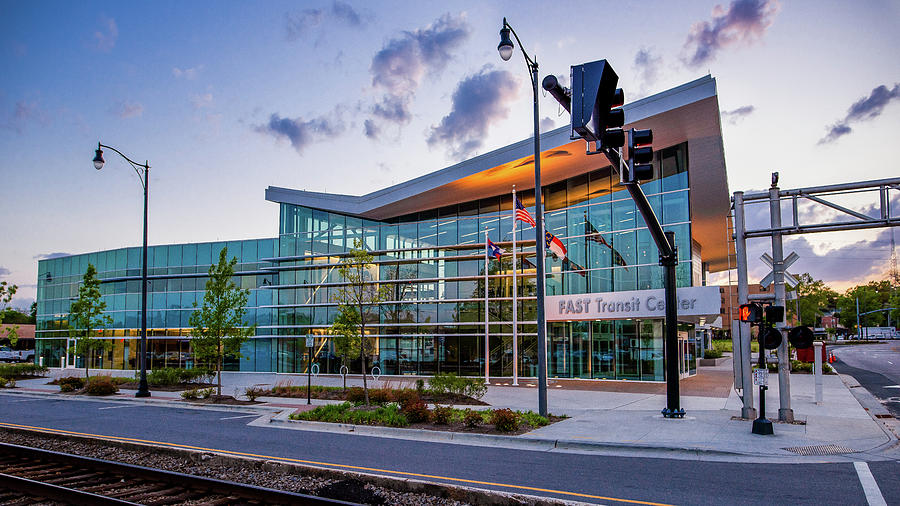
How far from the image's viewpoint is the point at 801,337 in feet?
47.8

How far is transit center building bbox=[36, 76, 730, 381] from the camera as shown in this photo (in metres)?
28.5

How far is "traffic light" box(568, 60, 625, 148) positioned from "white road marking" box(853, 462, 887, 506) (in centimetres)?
634

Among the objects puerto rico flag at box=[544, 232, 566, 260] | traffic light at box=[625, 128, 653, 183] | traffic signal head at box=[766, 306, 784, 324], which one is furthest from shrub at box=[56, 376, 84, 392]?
traffic light at box=[625, 128, 653, 183]

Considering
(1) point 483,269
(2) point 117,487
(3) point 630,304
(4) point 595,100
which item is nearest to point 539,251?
(4) point 595,100

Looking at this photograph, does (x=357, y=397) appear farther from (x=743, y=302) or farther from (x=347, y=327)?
(x=743, y=302)

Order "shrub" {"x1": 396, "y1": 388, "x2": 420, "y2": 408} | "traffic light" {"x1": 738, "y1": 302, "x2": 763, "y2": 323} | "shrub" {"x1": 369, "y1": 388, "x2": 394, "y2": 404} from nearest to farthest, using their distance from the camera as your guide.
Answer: "traffic light" {"x1": 738, "y1": 302, "x2": 763, "y2": 323} → "shrub" {"x1": 396, "y1": 388, "x2": 420, "y2": 408} → "shrub" {"x1": 369, "y1": 388, "x2": 394, "y2": 404}

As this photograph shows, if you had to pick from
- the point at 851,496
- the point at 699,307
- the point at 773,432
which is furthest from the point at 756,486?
the point at 699,307

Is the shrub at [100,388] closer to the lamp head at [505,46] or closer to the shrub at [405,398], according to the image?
the shrub at [405,398]

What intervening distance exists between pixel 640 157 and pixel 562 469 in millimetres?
6009

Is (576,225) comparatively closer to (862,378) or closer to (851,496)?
(862,378)

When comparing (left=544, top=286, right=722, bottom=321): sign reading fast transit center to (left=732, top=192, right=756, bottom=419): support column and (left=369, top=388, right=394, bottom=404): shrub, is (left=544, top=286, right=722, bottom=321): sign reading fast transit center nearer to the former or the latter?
(left=732, top=192, right=756, bottom=419): support column

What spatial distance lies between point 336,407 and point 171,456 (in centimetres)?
704

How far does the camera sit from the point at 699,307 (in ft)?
85.7

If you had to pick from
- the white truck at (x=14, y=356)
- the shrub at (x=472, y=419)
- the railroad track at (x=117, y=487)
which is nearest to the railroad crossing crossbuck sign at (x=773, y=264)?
the shrub at (x=472, y=419)
